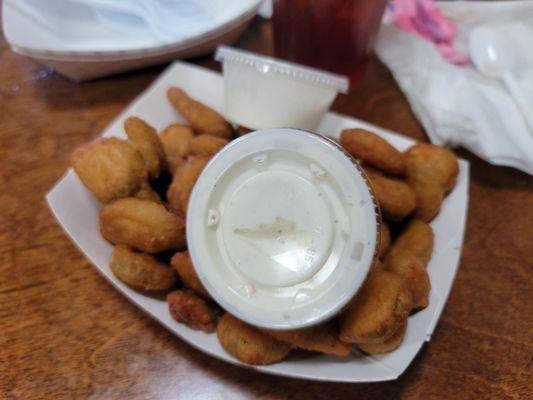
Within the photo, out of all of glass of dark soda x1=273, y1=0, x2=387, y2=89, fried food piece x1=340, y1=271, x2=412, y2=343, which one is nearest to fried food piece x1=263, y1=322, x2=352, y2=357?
fried food piece x1=340, y1=271, x2=412, y2=343

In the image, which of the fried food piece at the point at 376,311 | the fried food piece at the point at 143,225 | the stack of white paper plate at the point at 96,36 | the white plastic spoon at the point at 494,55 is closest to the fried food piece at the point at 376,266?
the fried food piece at the point at 376,311

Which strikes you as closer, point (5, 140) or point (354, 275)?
point (354, 275)

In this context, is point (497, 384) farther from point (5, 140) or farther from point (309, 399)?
point (5, 140)

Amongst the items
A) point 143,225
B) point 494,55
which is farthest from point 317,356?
point 494,55

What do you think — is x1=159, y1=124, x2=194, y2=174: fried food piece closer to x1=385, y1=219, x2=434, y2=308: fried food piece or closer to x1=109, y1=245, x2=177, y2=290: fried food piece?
x1=109, y1=245, x2=177, y2=290: fried food piece

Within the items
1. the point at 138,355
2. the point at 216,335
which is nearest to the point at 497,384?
the point at 216,335

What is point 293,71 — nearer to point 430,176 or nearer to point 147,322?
point 430,176
